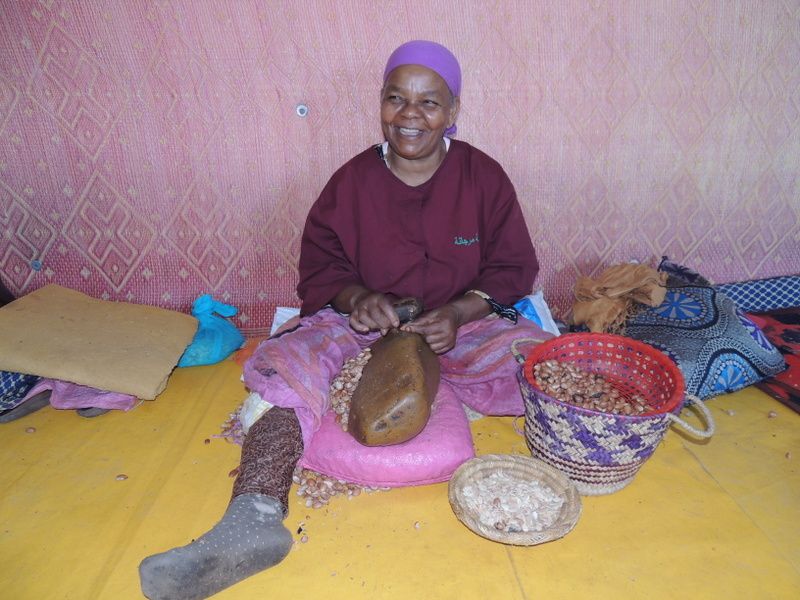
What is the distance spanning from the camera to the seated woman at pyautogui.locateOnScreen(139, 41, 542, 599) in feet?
6.43

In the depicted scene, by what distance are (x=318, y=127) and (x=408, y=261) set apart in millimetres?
870

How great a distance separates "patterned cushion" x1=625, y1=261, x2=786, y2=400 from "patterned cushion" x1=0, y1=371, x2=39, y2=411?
2.61 meters

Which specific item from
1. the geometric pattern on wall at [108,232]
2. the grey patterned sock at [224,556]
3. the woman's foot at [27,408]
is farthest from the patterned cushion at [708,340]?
the woman's foot at [27,408]

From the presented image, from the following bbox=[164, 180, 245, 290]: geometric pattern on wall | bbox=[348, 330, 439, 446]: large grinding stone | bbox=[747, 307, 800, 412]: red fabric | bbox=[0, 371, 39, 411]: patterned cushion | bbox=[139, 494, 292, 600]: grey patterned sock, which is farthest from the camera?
bbox=[164, 180, 245, 290]: geometric pattern on wall

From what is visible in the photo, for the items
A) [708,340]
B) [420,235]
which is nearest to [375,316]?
[420,235]

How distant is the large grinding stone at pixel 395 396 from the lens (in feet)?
5.93

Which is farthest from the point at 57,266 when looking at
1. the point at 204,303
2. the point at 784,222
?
the point at 784,222

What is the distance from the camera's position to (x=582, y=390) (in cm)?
193

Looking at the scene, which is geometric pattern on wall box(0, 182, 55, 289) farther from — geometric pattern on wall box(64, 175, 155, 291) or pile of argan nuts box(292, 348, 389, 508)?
pile of argan nuts box(292, 348, 389, 508)

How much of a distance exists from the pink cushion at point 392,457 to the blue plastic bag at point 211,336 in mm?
942

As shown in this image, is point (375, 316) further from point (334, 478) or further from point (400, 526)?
point (400, 526)

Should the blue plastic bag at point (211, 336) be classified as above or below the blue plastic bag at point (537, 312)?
below

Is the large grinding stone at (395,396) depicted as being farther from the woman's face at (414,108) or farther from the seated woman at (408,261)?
the woman's face at (414,108)

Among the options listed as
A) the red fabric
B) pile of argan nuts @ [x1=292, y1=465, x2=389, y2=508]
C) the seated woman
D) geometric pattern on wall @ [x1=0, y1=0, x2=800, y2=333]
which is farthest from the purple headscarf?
the red fabric
